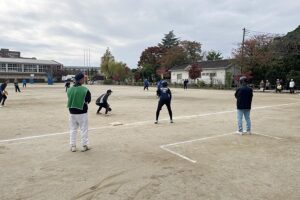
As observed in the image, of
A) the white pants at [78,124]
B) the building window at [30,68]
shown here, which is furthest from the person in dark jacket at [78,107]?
the building window at [30,68]

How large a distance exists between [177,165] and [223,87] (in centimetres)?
3769

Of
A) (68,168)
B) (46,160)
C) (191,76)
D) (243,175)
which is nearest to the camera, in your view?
(243,175)

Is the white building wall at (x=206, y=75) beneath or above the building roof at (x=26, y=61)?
beneath

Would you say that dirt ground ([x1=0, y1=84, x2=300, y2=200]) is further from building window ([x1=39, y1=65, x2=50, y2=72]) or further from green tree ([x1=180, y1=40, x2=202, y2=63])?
building window ([x1=39, y1=65, x2=50, y2=72])

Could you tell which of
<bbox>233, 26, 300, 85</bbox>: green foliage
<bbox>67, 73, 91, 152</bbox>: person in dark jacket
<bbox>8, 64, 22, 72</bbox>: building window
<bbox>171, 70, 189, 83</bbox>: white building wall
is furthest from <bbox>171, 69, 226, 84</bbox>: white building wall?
<bbox>8, 64, 22, 72</bbox>: building window

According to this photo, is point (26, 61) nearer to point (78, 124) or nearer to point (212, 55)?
point (212, 55)

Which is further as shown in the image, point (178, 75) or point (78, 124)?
point (178, 75)

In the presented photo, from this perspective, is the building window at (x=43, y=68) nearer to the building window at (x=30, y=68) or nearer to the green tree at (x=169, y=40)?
the building window at (x=30, y=68)

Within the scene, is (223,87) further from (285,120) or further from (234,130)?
(234,130)

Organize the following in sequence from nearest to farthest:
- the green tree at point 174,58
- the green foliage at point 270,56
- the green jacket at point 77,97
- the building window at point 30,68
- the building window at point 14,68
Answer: the green jacket at point 77,97, the green foliage at point 270,56, the green tree at point 174,58, the building window at point 14,68, the building window at point 30,68

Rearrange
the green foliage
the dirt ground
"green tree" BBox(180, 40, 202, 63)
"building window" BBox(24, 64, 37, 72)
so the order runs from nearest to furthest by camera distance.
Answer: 1. the dirt ground
2. the green foliage
3. "green tree" BBox(180, 40, 202, 63)
4. "building window" BBox(24, 64, 37, 72)

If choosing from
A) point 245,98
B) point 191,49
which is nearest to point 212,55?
point 191,49

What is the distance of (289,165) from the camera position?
5.33 metres

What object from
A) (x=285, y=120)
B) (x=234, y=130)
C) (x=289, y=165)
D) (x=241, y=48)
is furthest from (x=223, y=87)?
(x=289, y=165)
